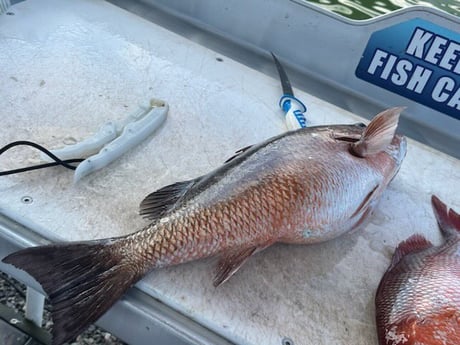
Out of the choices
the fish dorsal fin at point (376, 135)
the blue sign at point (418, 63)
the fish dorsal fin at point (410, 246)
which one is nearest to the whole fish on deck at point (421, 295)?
the fish dorsal fin at point (410, 246)

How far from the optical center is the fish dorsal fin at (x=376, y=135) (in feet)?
4.94

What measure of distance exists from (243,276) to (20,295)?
1281 millimetres

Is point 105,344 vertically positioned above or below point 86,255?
below

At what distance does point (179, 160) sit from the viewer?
1.61 meters

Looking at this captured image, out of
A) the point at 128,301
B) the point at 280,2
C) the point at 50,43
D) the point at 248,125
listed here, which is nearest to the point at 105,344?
the point at 128,301

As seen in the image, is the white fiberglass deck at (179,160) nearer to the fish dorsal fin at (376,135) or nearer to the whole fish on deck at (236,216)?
the whole fish on deck at (236,216)

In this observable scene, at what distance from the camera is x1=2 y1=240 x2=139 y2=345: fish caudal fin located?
105 centimetres

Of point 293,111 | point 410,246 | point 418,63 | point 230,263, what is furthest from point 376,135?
point 418,63

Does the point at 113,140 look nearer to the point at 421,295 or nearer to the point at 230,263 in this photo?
the point at 230,263

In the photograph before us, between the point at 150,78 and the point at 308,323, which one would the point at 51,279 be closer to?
the point at 308,323

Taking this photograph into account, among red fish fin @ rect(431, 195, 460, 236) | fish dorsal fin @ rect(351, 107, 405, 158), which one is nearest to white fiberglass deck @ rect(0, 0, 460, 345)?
red fish fin @ rect(431, 195, 460, 236)

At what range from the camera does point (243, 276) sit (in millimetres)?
1285

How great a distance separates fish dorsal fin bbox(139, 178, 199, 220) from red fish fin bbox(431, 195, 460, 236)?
0.85 m

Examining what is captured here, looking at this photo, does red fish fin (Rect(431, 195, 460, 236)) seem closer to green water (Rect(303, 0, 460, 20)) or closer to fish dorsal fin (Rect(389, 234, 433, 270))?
fish dorsal fin (Rect(389, 234, 433, 270))
